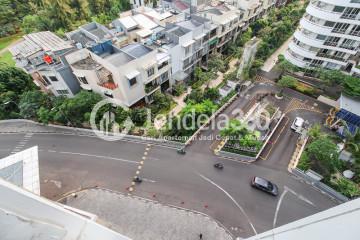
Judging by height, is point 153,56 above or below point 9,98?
above

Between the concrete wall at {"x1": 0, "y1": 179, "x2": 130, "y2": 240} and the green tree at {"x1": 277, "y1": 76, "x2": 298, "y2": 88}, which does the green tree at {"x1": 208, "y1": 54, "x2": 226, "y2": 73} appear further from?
the concrete wall at {"x1": 0, "y1": 179, "x2": 130, "y2": 240}


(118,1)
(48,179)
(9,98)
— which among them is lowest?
(48,179)

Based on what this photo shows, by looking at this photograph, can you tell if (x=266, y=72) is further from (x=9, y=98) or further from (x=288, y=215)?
(x=9, y=98)

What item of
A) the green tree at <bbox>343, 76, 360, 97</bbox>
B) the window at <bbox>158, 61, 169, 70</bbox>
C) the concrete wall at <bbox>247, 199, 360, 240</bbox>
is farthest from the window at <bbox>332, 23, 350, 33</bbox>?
the concrete wall at <bbox>247, 199, 360, 240</bbox>

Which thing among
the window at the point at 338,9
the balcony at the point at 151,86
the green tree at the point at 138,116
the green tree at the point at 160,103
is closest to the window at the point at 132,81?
the balcony at the point at 151,86

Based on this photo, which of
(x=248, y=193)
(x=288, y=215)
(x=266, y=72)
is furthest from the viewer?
(x=266, y=72)

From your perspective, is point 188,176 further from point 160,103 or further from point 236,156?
point 160,103

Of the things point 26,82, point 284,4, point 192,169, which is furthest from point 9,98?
point 284,4
